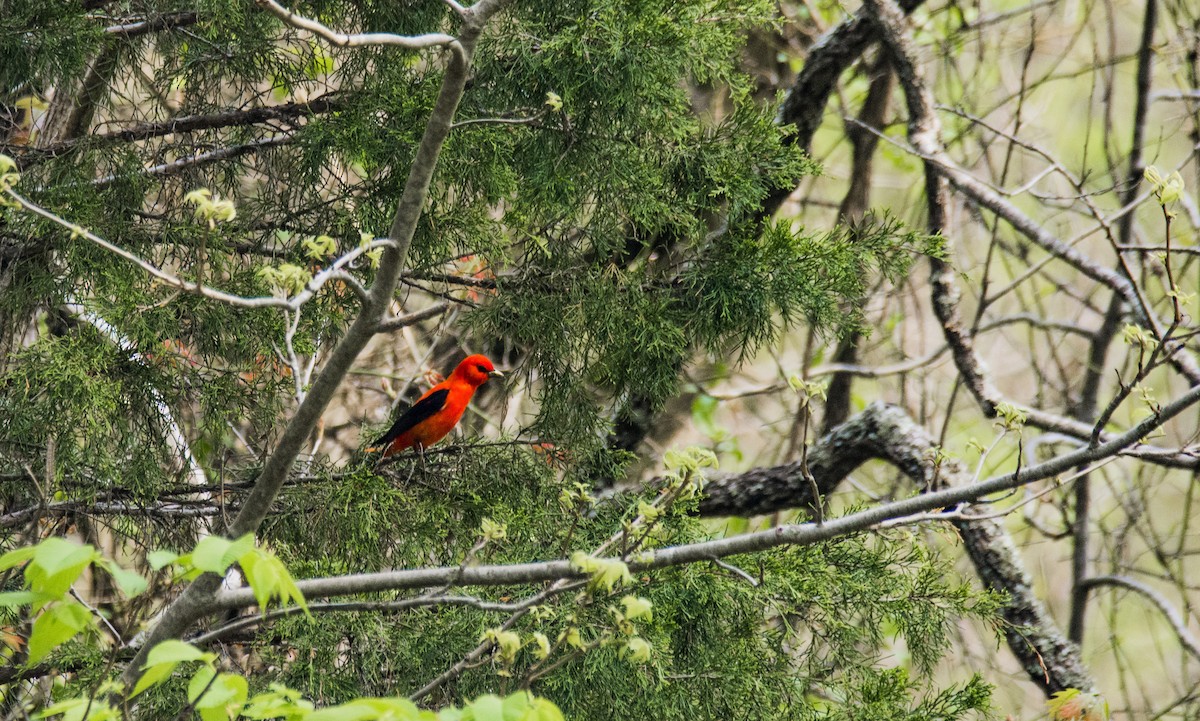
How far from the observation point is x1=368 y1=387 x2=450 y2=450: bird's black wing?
15.2ft

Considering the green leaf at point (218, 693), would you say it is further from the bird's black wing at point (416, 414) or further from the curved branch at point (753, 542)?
the bird's black wing at point (416, 414)

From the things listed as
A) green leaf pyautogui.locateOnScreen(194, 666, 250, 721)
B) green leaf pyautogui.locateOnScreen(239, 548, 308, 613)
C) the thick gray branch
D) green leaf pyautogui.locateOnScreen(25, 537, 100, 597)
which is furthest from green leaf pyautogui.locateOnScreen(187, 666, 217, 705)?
the thick gray branch

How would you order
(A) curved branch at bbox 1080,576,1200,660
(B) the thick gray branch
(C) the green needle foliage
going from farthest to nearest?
1. (A) curved branch at bbox 1080,576,1200,660
2. (B) the thick gray branch
3. (C) the green needle foliage

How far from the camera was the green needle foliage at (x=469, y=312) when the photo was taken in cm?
369

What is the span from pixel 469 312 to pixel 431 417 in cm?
59

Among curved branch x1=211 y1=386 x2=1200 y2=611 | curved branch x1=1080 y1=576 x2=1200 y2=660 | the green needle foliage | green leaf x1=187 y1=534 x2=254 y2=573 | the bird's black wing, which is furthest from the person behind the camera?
curved branch x1=1080 y1=576 x2=1200 y2=660

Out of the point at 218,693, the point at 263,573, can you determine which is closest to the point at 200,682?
the point at 218,693

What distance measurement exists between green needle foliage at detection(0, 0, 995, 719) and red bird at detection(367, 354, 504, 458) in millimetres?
435

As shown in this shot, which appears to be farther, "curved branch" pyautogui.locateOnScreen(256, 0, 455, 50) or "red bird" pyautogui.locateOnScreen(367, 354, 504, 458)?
"red bird" pyautogui.locateOnScreen(367, 354, 504, 458)

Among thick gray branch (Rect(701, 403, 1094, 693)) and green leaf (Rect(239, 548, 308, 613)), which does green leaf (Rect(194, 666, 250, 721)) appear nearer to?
green leaf (Rect(239, 548, 308, 613))

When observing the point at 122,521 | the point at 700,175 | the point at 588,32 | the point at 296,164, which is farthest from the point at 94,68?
the point at 700,175

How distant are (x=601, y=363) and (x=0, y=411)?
195 cm

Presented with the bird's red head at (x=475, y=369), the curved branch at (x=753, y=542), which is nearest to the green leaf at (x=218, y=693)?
the curved branch at (x=753, y=542)

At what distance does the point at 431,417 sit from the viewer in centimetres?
477
